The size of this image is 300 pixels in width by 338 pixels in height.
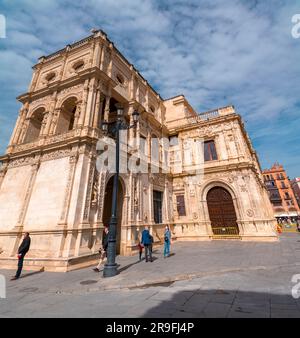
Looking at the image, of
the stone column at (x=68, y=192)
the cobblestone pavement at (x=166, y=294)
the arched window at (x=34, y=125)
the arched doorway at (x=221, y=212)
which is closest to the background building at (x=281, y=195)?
the arched doorway at (x=221, y=212)

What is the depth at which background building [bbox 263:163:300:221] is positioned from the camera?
47.4 m

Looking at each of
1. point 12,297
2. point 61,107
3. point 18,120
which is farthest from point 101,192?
point 18,120

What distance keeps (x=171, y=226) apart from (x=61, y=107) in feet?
45.4

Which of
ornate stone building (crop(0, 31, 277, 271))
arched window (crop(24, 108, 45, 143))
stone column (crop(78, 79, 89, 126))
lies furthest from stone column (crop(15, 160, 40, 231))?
arched window (crop(24, 108, 45, 143))

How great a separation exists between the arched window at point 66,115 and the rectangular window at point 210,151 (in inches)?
520

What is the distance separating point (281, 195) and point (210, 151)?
43761mm

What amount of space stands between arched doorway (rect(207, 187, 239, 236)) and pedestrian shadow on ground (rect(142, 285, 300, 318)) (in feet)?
42.4

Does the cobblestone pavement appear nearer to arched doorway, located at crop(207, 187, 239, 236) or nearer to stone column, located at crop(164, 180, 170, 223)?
arched doorway, located at crop(207, 187, 239, 236)

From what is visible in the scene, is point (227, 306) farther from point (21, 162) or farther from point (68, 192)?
point (21, 162)

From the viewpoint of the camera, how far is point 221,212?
1688cm

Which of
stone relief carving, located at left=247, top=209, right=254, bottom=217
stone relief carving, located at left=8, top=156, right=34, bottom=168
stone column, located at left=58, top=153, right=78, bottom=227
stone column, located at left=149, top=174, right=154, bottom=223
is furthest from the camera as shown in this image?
stone relief carving, located at left=247, top=209, right=254, bottom=217

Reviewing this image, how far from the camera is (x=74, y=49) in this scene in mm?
15117

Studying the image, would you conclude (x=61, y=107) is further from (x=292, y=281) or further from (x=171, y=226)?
(x=292, y=281)

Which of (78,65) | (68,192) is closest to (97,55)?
(78,65)
